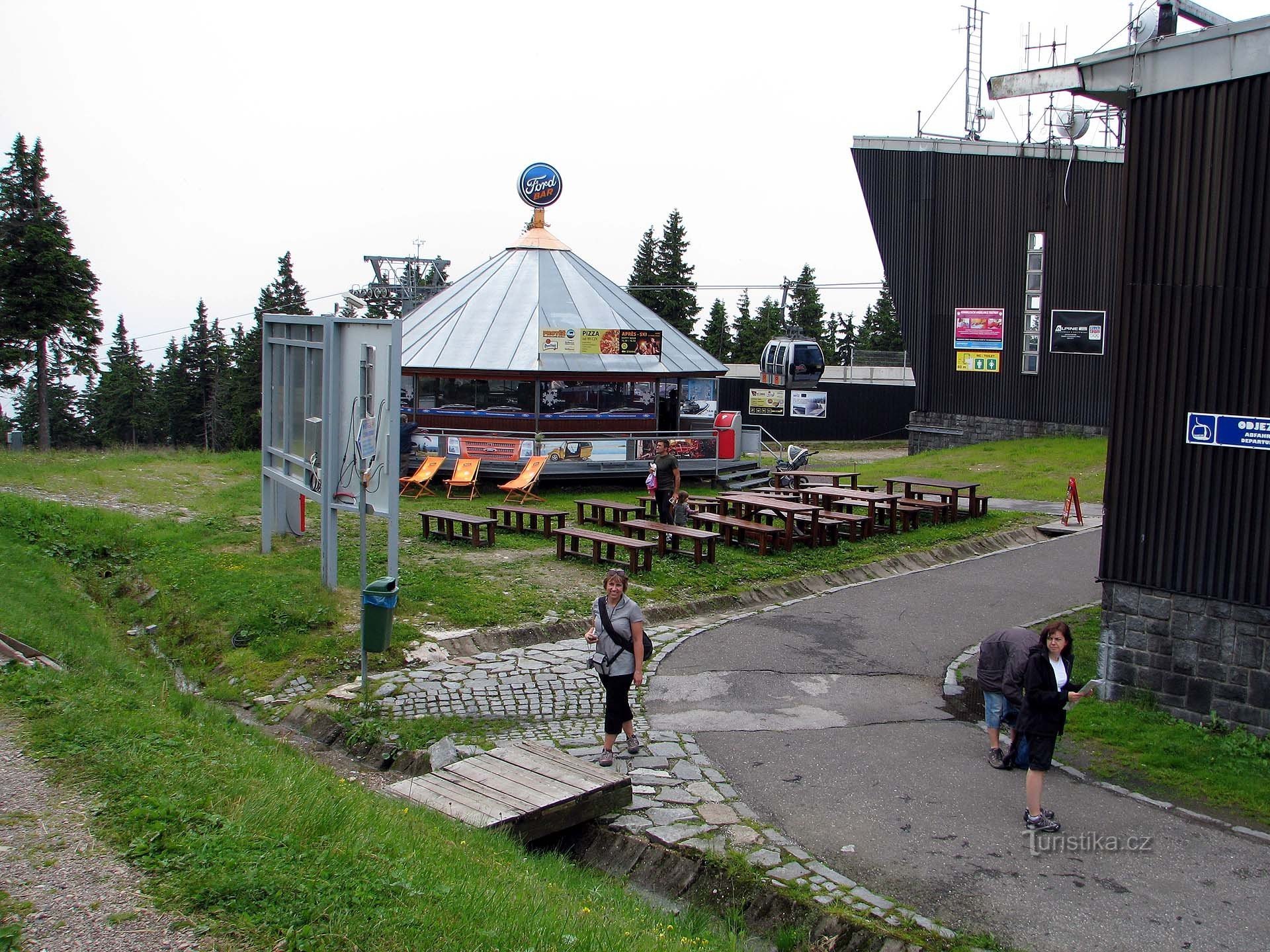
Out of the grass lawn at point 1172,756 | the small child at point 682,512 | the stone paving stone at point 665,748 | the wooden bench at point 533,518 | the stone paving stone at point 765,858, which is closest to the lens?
the stone paving stone at point 765,858

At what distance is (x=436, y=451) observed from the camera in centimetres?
2564

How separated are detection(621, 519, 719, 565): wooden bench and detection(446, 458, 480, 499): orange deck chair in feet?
22.1

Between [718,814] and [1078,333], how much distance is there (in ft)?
95.4

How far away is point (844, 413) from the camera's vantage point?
153ft

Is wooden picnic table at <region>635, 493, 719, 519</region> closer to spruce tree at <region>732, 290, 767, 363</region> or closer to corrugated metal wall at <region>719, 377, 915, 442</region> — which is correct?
corrugated metal wall at <region>719, 377, 915, 442</region>

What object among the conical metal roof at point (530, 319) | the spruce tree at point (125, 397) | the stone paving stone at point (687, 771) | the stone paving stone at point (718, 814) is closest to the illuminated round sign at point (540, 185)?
the conical metal roof at point (530, 319)

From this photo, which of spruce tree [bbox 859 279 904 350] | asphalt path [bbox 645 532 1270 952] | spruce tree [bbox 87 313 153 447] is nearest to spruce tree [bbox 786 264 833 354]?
spruce tree [bbox 859 279 904 350]

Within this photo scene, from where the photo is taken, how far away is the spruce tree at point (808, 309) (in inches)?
2840

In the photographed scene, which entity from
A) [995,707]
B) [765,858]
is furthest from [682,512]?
[765,858]

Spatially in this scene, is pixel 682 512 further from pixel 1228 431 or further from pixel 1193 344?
pixel 1228 431

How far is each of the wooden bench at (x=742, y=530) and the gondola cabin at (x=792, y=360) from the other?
24953 millimetres

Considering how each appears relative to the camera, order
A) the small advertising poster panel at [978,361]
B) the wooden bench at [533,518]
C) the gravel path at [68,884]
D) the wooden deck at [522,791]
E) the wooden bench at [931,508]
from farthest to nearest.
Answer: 1. the small advertising poster panel at [978,361]
2. the wooden bench at [931,508]
3. the wooden bench at [533,518]
4. the wooden deck at [522,791]
5. the gravel path at [68,884]

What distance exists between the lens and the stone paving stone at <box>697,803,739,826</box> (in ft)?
24.9

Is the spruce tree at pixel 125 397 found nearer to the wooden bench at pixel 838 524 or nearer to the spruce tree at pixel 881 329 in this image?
the spruce tree at pixel 881 329
